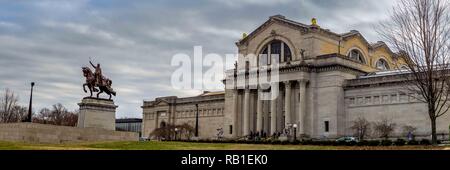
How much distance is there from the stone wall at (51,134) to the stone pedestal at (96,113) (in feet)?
6.33

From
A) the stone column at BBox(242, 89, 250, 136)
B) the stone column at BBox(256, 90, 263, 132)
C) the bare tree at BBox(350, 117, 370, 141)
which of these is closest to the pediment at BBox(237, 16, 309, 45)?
the stone column at BBox(242, 89, 250, 136)

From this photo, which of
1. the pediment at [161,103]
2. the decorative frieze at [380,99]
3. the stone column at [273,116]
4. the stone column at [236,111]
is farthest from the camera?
the pediment at [161,103]

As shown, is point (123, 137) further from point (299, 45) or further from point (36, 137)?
point (299, 45)

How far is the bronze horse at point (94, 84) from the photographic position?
178 feet

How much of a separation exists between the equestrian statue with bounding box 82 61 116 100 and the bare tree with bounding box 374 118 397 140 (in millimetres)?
39001

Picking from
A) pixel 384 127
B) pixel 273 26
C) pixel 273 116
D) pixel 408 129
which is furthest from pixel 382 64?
pixel 384 127

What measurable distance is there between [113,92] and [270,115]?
40.0m

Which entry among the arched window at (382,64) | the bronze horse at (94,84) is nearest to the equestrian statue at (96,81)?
the bronze horse at (94,84)

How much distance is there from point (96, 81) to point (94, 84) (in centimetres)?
36

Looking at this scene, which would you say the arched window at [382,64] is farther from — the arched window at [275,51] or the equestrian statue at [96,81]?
the equestrian statue at [96,81]

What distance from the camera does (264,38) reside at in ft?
310

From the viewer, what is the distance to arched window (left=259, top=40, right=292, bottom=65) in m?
91.6

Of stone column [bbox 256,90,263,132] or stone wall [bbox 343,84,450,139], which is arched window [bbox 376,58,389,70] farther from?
stone column [bbox 256,90,263,132]
